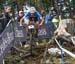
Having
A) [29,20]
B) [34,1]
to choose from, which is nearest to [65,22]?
[29,20]

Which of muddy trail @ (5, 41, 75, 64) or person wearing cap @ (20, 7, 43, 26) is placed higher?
person wearing cap @ (20, 7, 43, 26)

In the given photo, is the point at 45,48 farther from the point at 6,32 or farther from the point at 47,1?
the point at 47,1

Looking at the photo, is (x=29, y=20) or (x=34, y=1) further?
(x=34, y=1)

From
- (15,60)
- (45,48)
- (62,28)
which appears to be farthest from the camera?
(45,48)

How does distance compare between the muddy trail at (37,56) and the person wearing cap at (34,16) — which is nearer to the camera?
the muddy trail at (37,56)

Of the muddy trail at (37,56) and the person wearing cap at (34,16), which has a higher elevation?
the person wearing cap at (34,16)

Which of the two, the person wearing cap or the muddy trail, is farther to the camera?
the person wearing cap

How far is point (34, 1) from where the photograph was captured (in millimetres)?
13430

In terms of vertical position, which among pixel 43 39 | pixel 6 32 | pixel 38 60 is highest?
pixel 6 32

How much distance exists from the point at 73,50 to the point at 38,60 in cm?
114

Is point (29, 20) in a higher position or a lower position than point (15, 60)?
higher

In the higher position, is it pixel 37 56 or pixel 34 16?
pixel 34 16

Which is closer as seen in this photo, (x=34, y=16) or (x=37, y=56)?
(x=34, y=16)

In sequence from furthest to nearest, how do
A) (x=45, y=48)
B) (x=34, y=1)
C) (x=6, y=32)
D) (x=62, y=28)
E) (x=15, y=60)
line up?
1. (x=34, y=1)
2. (x=45, y=48)
3. (x=15, y=60)
4. (x=62, y=28)
5. (x=6, y=32)
